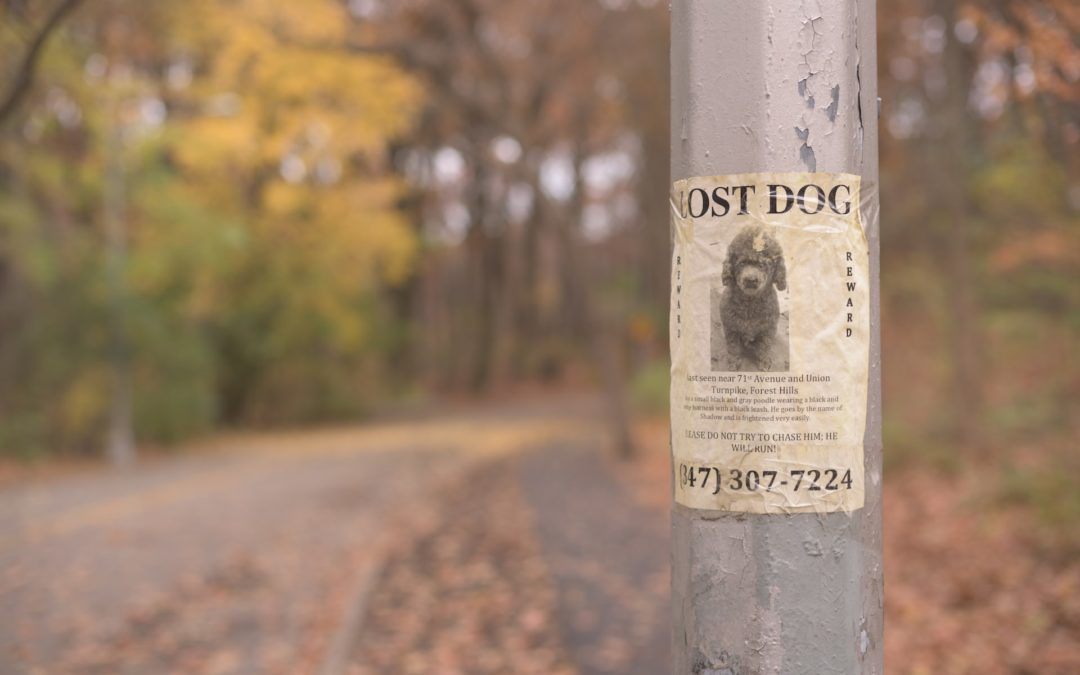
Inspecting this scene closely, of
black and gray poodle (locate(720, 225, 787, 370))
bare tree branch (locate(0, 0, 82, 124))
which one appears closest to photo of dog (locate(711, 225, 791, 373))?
black and gray poodle (locate(720, 225, 787, 370))

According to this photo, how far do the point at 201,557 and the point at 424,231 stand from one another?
27297 millimetres

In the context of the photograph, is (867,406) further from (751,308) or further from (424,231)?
(424,231)

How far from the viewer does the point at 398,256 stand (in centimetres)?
2586

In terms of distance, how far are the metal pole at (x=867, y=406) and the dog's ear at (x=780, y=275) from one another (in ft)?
0.52

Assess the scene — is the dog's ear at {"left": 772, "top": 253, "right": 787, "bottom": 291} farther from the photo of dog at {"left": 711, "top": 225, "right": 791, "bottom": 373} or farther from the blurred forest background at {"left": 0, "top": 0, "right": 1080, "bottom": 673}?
the blurred forest background at {"left": 0, "top": 0, "right": 1080, "bottom": 673}

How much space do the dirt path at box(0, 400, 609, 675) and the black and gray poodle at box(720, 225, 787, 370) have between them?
5.21 metres

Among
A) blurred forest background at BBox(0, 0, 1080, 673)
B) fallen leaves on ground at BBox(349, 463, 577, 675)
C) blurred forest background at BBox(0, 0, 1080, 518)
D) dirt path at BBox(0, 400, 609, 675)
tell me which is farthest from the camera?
blurred forest background at BBox(0, 0, 1080, 518)

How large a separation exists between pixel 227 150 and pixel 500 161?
6630 millimetres

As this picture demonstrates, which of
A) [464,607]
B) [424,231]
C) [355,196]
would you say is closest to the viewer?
[464,607]

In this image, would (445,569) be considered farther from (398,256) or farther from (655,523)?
(398,256)

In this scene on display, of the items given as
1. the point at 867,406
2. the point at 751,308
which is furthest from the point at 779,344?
the point at 867,406

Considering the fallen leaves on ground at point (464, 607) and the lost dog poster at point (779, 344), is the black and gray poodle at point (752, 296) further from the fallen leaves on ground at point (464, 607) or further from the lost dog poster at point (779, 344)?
the fallen leaves on ground at point (464, 607)

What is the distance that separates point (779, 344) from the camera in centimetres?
174

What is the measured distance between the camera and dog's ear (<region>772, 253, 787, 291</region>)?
174 cm
